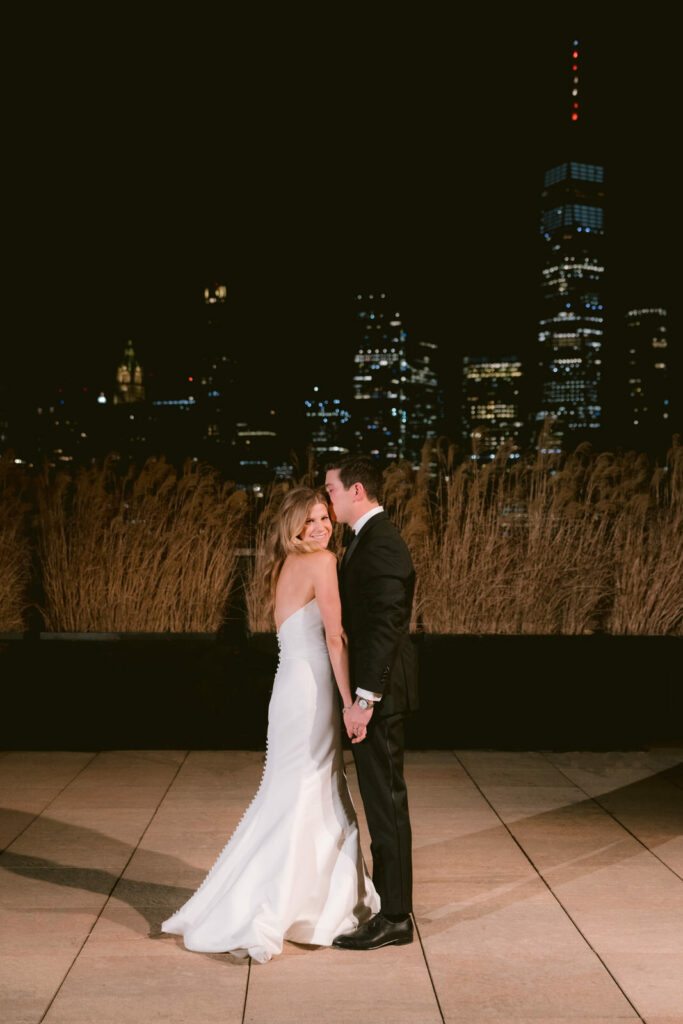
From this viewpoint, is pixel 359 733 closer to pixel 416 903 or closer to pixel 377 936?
pixel 377 936

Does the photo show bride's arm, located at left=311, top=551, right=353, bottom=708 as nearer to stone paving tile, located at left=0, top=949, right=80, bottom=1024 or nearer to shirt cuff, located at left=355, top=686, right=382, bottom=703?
shirt cuff, located at left=355, top=686, right=382, bottom=703

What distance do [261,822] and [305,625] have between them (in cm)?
64

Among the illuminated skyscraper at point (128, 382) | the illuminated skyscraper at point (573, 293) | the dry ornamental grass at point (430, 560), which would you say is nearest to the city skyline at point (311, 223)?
the illuminated skyscraper at point (128, 382)

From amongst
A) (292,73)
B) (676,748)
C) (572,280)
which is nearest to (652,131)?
(292,73)

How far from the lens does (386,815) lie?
3.27m

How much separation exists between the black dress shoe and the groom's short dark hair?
4.41 feet

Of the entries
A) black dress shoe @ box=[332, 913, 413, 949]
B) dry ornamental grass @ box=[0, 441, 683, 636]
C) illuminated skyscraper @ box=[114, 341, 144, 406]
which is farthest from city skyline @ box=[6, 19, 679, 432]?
black dress shoe @ box=[332, 913, 413, 949]

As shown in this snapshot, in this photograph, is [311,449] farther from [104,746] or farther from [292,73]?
[292,73]

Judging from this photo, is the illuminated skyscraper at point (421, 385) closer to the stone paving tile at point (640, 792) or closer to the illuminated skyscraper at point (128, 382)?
the illuminated skyscraper at point (128, 382)

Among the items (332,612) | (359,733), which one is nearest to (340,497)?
(332,612)

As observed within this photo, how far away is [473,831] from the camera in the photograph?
458 centimetres

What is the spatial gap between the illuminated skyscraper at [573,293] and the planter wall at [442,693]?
33.8 meters

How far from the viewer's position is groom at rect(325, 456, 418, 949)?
10.5 feet

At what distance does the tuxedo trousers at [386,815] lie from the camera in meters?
3.27
